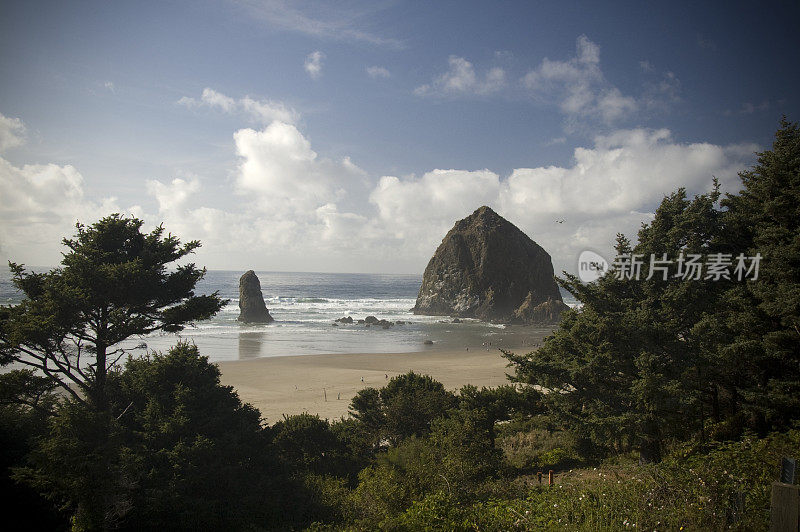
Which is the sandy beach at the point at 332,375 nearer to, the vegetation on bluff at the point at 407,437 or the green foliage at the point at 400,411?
the green foliage at the point at 400,411

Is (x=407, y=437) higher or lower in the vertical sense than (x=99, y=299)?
lower

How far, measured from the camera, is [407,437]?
14.9m

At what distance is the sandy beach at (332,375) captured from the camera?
2594cm

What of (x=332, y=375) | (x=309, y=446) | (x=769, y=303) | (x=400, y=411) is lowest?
(x=332, y=375)

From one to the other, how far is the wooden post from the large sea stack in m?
76.2

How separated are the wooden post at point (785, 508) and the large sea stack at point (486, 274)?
76190mm

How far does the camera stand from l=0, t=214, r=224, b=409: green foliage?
11.7 meters

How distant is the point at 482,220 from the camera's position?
99.7 m

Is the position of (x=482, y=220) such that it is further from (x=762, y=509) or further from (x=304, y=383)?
(x=762, y=509)

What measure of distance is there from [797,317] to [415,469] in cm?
1094

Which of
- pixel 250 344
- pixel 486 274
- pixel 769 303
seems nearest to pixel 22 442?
pixel 769 303

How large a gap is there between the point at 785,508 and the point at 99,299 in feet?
52.1

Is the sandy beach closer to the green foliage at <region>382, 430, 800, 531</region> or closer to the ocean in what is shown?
the ocean

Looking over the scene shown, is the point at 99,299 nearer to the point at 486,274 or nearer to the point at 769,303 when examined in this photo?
the point at 769,303
